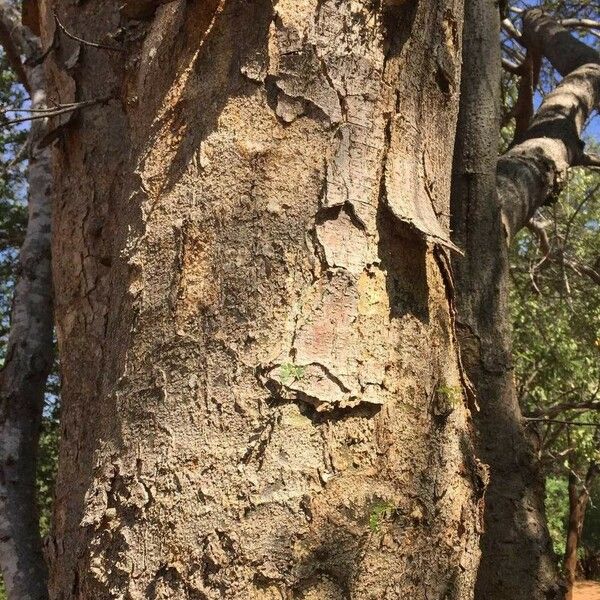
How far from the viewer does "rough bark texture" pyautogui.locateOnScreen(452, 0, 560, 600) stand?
2.15m

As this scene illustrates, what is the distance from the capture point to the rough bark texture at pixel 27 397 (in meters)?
2.12

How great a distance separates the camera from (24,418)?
236cm

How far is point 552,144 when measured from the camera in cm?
285

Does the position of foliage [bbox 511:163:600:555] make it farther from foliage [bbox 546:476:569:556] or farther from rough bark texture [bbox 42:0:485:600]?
foliage [bbox 546:476:569:556]

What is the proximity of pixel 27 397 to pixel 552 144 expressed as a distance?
6.70ft

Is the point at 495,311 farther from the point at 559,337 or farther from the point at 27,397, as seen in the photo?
the point at 559,337

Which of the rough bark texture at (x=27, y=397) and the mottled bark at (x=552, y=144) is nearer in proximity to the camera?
the rough bark texture at (x=27, y=397)

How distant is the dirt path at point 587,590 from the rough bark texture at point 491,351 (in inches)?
617

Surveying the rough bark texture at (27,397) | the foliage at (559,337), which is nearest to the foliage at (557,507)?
the foliage at (559,337)

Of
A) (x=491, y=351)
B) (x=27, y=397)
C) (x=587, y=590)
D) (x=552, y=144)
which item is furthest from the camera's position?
(x=587, y=590)

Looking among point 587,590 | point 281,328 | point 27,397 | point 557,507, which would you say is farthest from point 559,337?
point 557,507

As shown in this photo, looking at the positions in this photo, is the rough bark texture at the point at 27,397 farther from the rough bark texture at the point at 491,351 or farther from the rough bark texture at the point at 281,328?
the rough bark texture at the point at 491,351

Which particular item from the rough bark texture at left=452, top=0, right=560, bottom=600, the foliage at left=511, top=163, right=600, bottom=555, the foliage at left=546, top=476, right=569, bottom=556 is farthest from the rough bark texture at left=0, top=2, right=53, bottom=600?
the foliage at left=546, top=476, right=569, bottom=556

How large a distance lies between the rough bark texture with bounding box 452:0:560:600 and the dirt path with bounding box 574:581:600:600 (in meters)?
15.7
